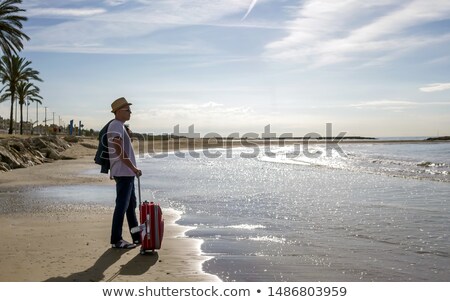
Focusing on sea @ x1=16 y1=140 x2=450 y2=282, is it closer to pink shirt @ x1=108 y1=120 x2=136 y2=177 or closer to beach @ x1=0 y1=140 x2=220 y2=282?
beach @ x1=0 y1=140 x2=220 y2=282

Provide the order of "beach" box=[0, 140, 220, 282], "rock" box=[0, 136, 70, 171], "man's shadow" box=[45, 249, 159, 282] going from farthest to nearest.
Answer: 1. "rock" box=[0, 136, 70, 171]
2. "beach" box=[0, 140, 220, 282]
3. "man's shadow" box=[45, 249, 159, 282]

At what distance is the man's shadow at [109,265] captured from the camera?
4707 mm

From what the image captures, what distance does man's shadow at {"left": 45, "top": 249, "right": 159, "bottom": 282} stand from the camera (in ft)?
15.4

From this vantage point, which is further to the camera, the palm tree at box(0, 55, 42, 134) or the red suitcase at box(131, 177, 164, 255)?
the palm tree at box(0, 55, 42, 134)

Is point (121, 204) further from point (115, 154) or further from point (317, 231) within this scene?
point (317, 231)

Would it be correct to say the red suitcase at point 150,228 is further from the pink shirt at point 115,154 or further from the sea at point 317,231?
the sea at point 317,231

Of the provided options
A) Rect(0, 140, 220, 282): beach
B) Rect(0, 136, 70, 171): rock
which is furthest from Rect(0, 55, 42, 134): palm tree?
Rect(0, 140, 220, 282): beach

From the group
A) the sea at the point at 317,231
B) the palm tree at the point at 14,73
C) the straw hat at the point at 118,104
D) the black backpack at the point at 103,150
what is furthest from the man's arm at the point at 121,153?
the palm tree at the point at 14,73

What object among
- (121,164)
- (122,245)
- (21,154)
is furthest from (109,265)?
(21,154)

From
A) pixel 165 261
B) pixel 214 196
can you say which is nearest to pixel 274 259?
pixel 165 261

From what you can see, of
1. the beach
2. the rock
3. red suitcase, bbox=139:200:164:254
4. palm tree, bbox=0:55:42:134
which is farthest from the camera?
palm tree, bbox=0:55:42:134

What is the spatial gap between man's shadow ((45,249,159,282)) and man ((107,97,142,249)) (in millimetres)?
264

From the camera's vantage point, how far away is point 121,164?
6.20 meters
